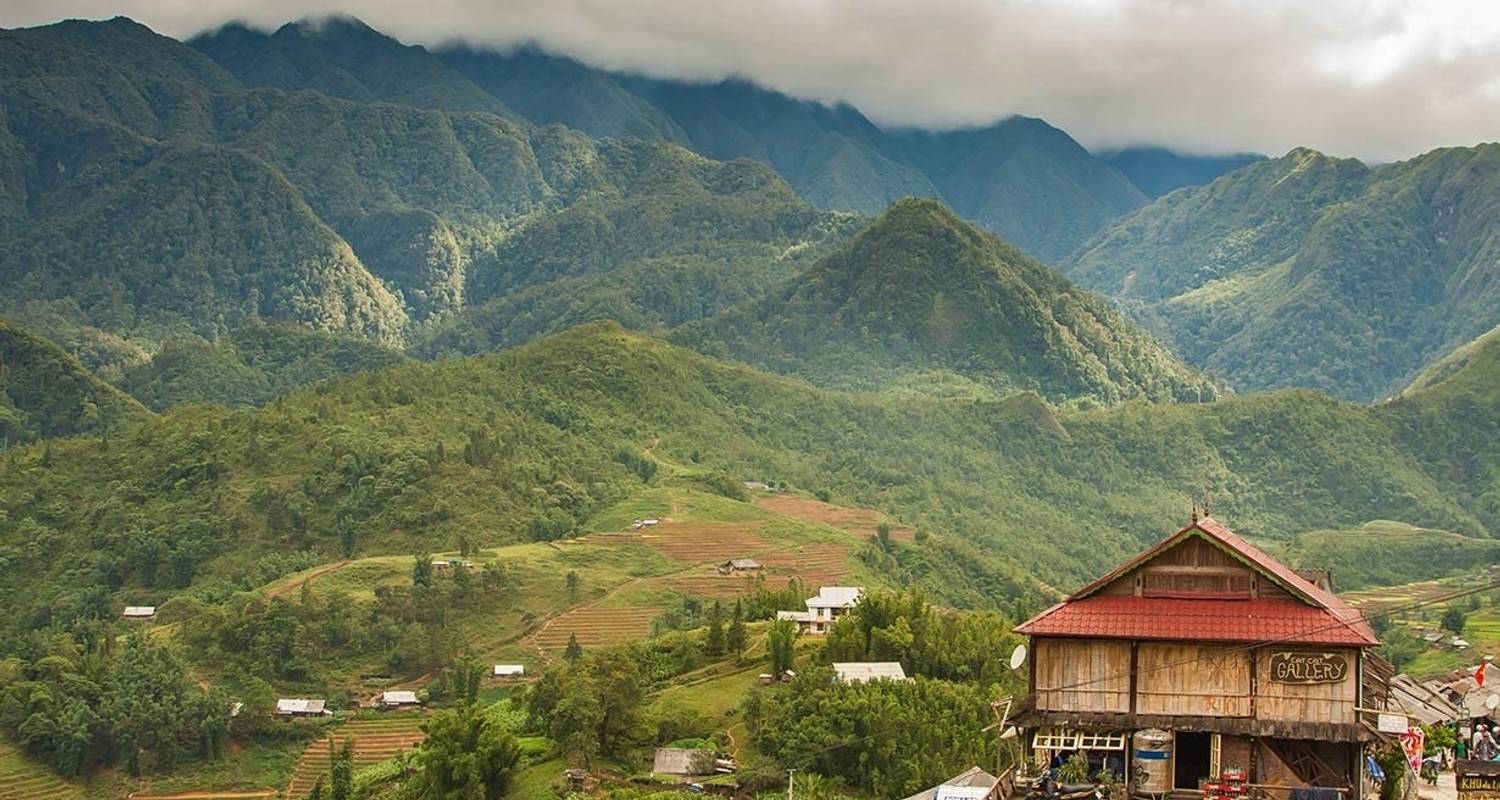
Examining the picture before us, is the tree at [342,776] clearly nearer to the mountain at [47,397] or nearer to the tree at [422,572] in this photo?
the tree at [422,572]

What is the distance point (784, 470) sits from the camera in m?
140

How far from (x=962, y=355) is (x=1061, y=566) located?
5926cm

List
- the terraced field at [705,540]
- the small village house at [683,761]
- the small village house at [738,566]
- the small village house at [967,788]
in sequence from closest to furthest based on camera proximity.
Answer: the small village house at [967,788] → the small village house at [683,761] → the small village house at [738,566] → the terraced field at [705,540]

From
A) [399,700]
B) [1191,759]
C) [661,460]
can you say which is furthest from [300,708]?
[1191,759]

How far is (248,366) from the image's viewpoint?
7456 inches

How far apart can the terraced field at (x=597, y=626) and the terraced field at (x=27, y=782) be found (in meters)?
23.8

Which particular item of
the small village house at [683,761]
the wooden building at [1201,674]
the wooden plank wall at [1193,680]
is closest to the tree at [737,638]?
the small village house at [683,761]

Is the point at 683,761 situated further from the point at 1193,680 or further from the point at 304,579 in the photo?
the point at 304,579

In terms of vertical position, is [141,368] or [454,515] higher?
[141,368]

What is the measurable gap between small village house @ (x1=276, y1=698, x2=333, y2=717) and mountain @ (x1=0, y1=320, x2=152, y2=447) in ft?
226

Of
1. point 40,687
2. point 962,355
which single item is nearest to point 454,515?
point 40,687

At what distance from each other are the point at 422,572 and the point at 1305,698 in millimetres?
71356

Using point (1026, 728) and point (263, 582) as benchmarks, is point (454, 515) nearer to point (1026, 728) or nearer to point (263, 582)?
point (263, 582)

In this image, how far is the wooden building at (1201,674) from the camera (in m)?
25.6
